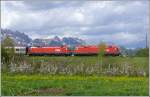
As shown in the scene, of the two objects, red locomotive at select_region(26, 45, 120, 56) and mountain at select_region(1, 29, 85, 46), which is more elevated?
mountain at select_region(1, 29, 85, 46)

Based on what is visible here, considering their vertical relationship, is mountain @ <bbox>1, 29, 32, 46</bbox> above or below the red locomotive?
above

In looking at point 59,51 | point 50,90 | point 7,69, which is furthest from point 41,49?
point 50,90

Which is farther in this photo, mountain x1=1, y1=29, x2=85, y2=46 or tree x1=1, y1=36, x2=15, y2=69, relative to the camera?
mountain x1=1, y1=29, x2=85, y2=46

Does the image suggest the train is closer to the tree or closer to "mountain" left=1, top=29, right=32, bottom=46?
"mountain" left=1, top=29, right=32, bottom=46

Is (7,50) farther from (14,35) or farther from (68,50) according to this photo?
(68,50)

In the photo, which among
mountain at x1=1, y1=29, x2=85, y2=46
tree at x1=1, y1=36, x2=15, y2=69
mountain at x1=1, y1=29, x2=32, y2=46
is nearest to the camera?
tree at x1=1, y1=36, x2=15, y2=69

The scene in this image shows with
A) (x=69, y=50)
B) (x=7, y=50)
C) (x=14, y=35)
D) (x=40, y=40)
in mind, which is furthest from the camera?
(x=69, y=50)

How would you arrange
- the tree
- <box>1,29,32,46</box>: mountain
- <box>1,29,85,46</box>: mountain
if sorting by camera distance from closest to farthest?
the tree, <box>1,29,32,46</box>: mountain, <box>1,29,85,46</box>: mountain

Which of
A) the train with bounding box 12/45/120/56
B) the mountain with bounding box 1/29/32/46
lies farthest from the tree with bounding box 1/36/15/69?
the train with bounding box 12/45/120/56

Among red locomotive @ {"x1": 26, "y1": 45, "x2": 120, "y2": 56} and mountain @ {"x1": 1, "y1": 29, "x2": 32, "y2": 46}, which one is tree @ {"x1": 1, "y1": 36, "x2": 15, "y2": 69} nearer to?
mountain @ {"x1": 1, "y1": 29, "x2": 32, "y2": 46}

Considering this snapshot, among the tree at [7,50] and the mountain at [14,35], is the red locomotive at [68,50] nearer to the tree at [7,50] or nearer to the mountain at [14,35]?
the mountain at [14,35]

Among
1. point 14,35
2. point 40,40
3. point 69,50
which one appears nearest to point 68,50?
point 69,50

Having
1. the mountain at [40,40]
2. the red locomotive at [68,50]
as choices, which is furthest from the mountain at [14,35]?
the red locomotive at [68,50]

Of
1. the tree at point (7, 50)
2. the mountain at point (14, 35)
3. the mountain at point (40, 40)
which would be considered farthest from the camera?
the mountain at point (40, 40)
